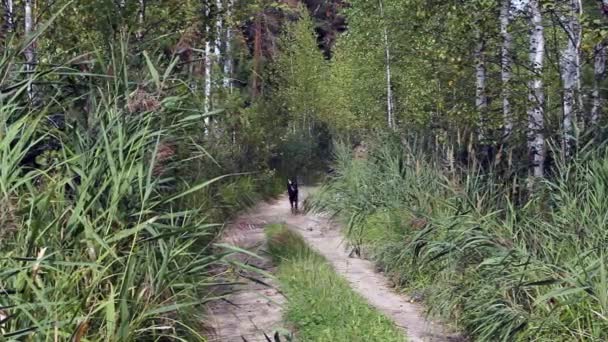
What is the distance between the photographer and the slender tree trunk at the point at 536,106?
969 cm

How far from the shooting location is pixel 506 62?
1138cm

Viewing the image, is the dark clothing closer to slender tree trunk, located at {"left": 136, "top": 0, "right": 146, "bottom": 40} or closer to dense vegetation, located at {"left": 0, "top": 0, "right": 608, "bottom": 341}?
dense vegetation, located at {"left": 0, "top": 0, "right": 608, "bottom": 341}

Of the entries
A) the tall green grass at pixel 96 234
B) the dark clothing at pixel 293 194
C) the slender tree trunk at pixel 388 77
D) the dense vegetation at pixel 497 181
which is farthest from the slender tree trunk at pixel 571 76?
the slender tree trunk at pixel 388 77

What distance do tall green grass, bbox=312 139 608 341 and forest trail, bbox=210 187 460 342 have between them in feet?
0.83

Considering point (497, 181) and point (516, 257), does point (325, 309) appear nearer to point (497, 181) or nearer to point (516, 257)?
point (516, 257)

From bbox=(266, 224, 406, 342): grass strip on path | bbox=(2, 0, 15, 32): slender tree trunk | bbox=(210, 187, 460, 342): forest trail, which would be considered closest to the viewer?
bbox=(210, 187, 460, 342): forest trail

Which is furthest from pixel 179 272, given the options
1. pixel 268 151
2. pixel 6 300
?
pixel 268 151

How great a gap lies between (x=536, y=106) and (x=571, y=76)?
2.00 feet

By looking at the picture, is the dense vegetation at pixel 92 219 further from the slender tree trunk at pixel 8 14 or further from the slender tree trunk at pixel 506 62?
the slender tree trunk at pixel 506 62

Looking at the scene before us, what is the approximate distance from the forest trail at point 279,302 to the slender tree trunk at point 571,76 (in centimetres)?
254

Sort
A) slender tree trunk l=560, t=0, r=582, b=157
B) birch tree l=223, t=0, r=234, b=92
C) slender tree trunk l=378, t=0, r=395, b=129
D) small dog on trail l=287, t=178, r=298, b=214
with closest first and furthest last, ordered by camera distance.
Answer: slender tree trunk l=560, t=0, r=582, b=157 < birch tree l=223, t=0, r=234, b=92 < small dog on trail l=287, t=178, r=298, b=214 < slender tree trunk l=378, t=0, r=395, b=129

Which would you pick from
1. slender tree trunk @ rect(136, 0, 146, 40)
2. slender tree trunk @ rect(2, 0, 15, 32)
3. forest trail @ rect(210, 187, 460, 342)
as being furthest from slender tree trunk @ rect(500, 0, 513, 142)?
slender tree trunk @ rect(2, 0, 15, 32)

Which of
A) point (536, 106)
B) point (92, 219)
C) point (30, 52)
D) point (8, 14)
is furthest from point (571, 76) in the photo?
point (8, 14)

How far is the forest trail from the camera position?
7.16 meters
